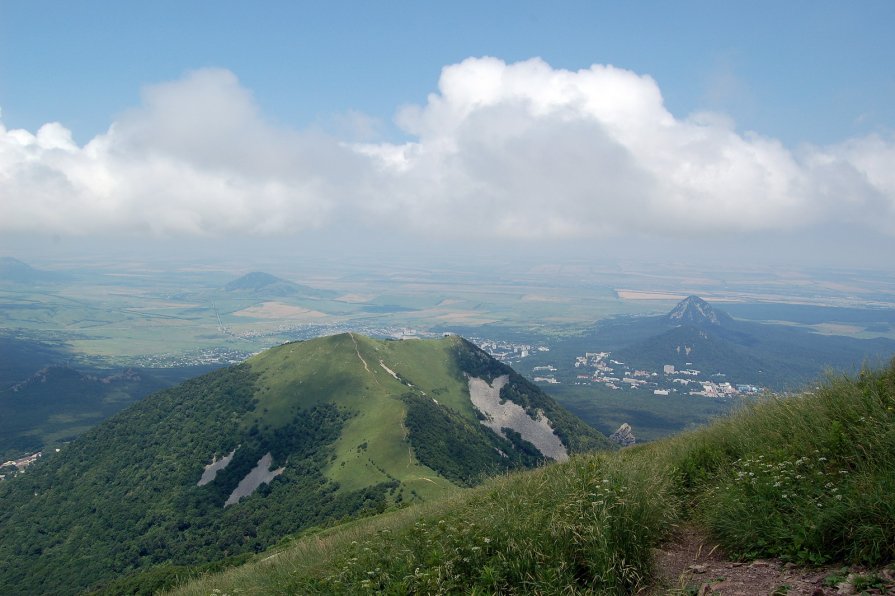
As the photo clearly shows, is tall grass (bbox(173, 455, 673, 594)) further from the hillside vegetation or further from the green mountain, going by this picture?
the green mountain

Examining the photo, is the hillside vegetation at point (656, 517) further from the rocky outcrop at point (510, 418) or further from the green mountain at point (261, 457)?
the rocky outcrop at point (510, 418)

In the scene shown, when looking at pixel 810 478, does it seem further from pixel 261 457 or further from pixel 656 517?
pixel 261 457

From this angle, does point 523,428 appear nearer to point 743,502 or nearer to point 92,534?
point 92,534

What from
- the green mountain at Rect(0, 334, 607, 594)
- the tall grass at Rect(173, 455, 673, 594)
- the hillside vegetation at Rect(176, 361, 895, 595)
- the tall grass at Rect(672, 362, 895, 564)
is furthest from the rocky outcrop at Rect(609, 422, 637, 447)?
the tall grass at Rect(173, 455, 673, 594)

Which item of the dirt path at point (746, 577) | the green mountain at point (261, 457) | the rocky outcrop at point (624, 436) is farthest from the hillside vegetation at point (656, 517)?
the rocky outcrop at point (624, 436)

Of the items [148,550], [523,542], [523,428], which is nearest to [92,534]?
[148,550]

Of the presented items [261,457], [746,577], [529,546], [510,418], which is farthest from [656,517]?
[510,418]

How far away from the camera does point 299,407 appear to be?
129m

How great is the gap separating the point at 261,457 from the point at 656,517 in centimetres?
11924

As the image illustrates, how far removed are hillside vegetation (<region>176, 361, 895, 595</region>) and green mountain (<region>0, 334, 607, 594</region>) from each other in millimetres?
48745

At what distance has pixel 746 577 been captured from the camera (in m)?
6.32

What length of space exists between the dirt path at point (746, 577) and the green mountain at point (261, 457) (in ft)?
165

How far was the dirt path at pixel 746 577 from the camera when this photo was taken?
5.55 metres

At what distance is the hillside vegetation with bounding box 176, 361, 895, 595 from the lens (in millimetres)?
6473
